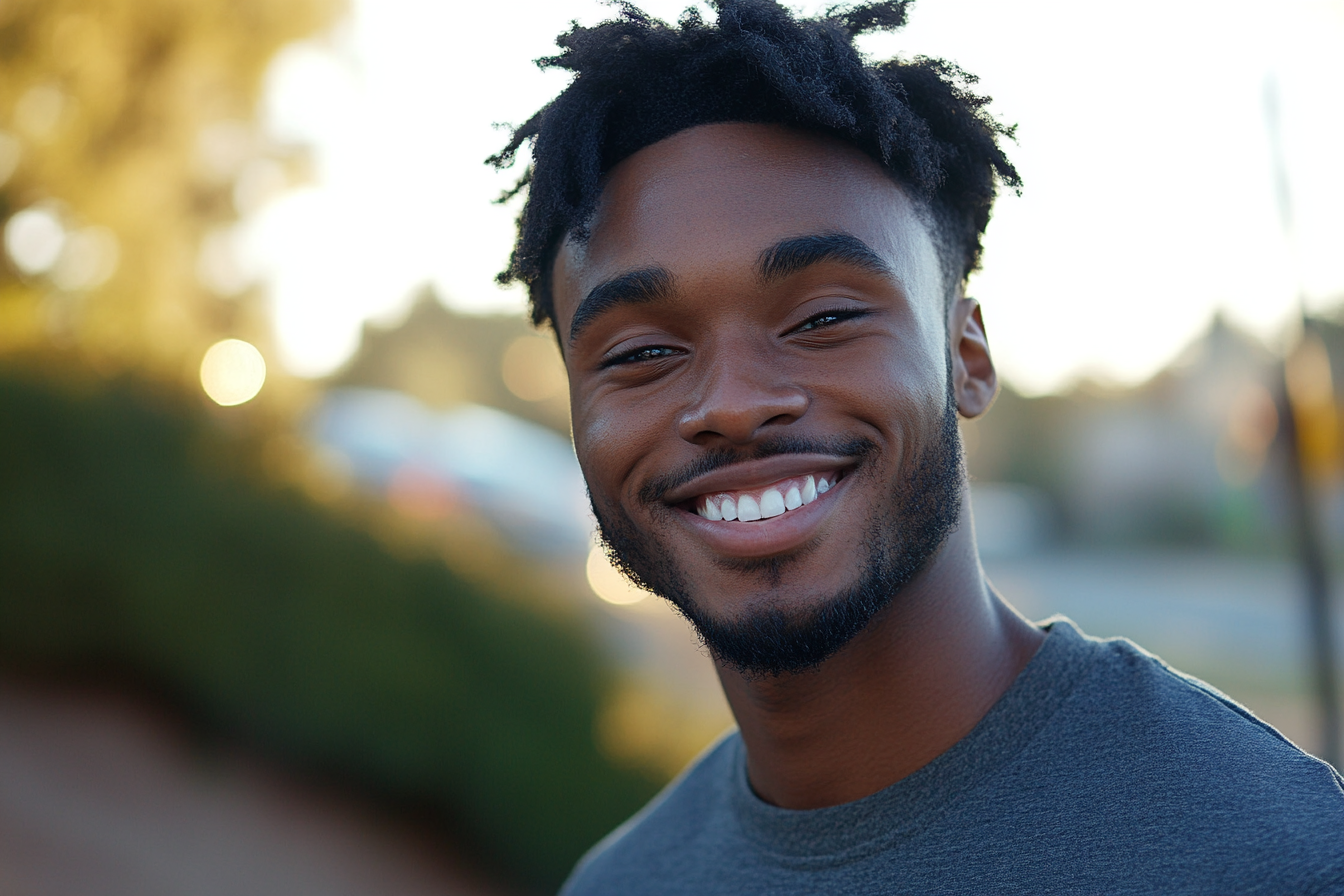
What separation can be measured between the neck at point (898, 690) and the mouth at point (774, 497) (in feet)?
0.92

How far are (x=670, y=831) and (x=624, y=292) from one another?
4.35 feet

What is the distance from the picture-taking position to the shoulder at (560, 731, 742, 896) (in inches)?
97.0

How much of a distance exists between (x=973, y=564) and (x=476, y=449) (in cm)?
1327

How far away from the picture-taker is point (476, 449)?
1502 cm

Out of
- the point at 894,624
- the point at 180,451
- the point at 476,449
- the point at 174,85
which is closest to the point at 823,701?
the point at 894,624

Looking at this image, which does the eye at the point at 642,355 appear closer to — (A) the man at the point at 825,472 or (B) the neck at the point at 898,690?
(A) the man at the point at 825,472

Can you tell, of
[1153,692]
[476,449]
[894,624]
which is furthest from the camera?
[476,449]

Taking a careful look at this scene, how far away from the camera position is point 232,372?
31.1ft

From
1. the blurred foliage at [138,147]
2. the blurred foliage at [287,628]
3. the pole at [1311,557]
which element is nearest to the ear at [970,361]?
the blurred foliage at [287,628]

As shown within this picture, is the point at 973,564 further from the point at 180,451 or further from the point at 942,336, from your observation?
the point at 180,451

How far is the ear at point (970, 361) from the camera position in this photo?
7.49ft

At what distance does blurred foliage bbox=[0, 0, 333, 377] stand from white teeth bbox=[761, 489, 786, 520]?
8.35 meters

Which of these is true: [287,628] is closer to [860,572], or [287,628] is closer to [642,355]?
[642,355]

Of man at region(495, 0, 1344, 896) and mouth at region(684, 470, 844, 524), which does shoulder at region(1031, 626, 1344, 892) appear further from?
mouth at region(684, 470, 844, 524)
